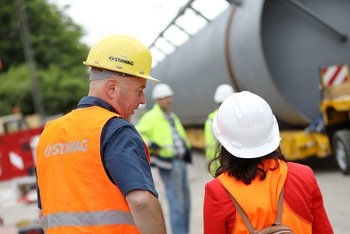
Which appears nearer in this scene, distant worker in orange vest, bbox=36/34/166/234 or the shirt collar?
distant worker in orange vest, bbox=36/34/166/234

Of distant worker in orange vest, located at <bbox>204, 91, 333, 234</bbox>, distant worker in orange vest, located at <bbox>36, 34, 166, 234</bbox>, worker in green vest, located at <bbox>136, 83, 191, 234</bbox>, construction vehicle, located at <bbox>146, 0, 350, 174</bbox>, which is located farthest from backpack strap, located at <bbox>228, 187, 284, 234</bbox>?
construction vehicle, located at <bbox>146, 0, 350, 174</bbox>

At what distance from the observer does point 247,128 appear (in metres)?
2.46

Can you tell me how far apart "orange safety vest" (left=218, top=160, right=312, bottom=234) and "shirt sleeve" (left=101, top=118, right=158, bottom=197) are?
322 mm

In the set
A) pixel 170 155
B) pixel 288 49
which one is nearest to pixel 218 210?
pixel 170 155

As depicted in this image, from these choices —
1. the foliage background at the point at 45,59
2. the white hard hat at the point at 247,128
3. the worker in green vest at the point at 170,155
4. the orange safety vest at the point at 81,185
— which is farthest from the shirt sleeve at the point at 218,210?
the foliage background at the point at 45,59

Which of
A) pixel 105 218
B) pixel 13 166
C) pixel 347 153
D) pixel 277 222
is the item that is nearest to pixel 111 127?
pixel 105 218

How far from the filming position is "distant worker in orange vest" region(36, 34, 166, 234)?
7.78 ft

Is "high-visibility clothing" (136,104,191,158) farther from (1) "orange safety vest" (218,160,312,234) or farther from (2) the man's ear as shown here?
(1) "orange safety vest" (218,160,312,234)

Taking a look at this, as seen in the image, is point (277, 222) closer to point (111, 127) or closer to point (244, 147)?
point (244, 147)

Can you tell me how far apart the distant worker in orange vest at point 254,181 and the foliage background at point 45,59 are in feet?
112

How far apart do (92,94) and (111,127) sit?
0.96ft

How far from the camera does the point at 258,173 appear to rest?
7.77 feet

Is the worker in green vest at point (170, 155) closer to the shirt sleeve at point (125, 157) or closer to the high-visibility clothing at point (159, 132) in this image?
the high-visibility clothing at point (159, 132)

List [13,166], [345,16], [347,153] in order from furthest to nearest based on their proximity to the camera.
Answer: [13,166] → [345,16] → [347,153]
